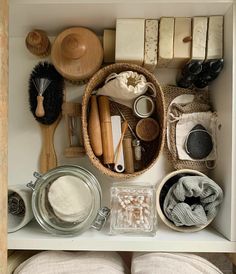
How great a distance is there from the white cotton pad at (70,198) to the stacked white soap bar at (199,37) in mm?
440

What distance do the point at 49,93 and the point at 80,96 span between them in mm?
93

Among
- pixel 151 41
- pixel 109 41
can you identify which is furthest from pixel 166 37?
pixel 109 41

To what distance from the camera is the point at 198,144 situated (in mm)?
920

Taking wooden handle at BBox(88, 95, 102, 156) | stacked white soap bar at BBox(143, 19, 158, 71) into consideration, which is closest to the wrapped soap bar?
wooden handle at BBox(88, 95, 102, 156)

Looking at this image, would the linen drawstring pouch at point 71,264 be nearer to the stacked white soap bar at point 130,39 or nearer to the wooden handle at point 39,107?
the wooden handle at point 39,107

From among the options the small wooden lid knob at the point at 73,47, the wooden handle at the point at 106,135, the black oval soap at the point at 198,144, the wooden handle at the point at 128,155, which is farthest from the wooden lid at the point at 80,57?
the black oval soap at the point at 198,144

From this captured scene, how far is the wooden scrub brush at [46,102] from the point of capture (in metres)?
0.93

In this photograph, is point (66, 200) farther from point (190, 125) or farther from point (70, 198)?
point (190, 125)

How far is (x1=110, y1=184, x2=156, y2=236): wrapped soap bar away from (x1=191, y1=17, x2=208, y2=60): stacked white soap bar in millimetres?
372

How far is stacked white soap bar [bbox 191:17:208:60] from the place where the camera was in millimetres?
860

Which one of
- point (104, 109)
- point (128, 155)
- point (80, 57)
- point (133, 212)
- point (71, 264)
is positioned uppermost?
point (80, 57)

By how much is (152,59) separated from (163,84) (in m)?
0.12

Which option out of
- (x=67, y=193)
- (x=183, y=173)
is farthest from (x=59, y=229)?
(x=183, y=173)

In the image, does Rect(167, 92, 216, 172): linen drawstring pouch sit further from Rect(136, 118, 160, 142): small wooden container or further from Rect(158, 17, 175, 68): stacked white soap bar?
Rect(158, 17, 175, 68): stacked white soap bar
